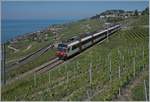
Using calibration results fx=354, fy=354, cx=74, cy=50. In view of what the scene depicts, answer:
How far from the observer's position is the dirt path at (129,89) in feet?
34.3

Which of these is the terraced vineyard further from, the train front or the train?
the train

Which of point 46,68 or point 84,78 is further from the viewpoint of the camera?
point 46,68

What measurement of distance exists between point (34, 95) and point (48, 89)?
74 cm

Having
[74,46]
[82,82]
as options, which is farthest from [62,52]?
[82,82]

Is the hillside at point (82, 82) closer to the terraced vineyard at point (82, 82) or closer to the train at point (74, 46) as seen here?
the terraced vineyard at point (82, 82)

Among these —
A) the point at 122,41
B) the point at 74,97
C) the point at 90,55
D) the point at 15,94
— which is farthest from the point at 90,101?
the point at 122,41

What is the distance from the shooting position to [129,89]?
11547 mm

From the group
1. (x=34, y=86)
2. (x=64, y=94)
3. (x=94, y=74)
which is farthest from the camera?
(x=94, y=74)

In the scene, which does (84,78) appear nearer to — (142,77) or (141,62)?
(142,77)

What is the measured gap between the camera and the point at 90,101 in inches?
392

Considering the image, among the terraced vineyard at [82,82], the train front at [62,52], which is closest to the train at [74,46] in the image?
the train front at [62,52]

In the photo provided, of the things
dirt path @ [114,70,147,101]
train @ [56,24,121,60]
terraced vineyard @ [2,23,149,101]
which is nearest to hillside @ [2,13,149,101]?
terraced vineyard @ [2,23,149,101]

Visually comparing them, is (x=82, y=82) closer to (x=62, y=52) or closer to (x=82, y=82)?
(x=82, y=82)

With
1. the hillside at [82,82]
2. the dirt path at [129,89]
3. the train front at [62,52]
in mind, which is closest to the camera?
the dirt path at [129,89]
